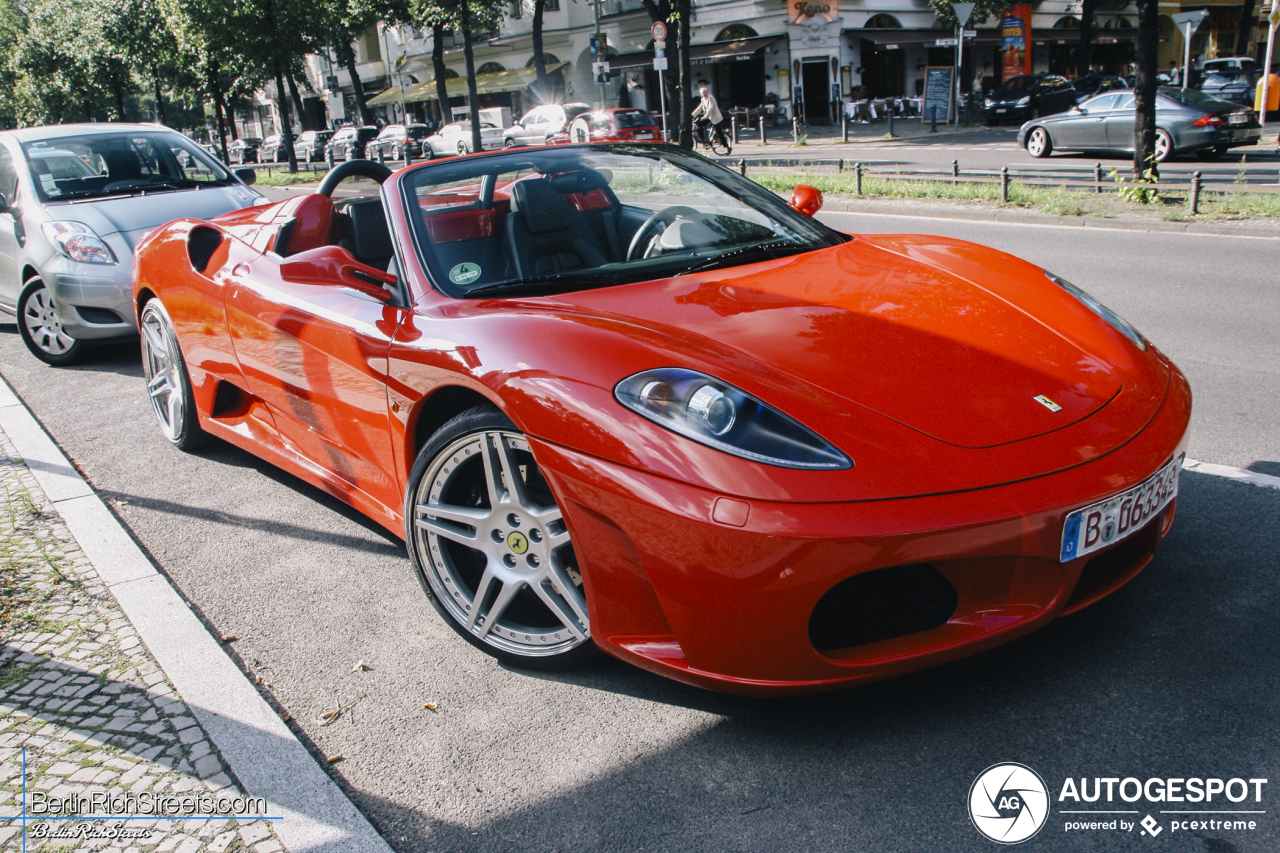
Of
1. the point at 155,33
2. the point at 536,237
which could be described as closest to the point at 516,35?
the point at 155,33

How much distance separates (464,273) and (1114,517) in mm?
1931

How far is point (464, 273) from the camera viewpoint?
2988 millimetres

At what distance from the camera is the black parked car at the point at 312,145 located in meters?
43.2

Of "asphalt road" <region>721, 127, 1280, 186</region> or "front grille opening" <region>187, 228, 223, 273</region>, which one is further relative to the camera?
"asphalt road" <region>721, 127, 1280, 186</region>

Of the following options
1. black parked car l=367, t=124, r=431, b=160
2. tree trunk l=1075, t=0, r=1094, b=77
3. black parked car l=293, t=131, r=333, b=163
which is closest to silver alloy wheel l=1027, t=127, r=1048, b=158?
tree trunk l=1075, t=0, r=1094, b=77

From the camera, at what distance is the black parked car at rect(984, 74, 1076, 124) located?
1103 inches

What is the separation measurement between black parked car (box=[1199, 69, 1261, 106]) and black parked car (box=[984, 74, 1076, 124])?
11.8 feet

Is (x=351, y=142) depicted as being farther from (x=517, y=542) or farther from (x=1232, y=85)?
(x=517, y=542)

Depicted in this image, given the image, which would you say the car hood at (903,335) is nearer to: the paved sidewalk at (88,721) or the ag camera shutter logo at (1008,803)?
the ag camera shutter logo at (1008,803)

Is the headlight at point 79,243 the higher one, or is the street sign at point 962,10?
the street sign at point 962,10

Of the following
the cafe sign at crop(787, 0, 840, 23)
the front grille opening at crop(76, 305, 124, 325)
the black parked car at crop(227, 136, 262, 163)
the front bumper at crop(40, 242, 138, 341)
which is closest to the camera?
the front bumper at crop(40, 242, 138, 341)

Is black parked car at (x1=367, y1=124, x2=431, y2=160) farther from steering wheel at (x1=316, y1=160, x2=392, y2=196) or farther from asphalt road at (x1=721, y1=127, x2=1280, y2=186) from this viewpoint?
steering wheel at (x1=316, y1=160, x2=392, y2=196)

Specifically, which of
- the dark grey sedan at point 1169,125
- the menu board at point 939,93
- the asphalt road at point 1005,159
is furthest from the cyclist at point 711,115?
the menu board at point 939,93

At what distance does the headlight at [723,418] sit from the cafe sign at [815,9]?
39.7 meters
